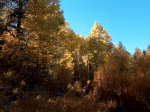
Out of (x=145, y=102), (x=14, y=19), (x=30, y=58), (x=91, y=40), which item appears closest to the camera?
(x=145, y=102)

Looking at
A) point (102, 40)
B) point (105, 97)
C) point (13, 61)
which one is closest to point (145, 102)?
point (105, 97)

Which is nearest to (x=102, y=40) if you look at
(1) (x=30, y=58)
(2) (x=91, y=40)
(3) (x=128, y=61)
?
(2) (x=91, y=40)

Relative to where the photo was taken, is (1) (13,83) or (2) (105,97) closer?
(1) (13,83)

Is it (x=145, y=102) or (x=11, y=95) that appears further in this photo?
(x=145, y=102)

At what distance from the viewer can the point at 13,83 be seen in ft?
23.4

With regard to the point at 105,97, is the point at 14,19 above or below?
above

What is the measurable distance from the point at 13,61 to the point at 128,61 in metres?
8.87

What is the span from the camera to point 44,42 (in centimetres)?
815

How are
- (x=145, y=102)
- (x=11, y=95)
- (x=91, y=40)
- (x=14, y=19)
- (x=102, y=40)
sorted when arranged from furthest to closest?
(x=102, y=40) → (x=91, y=40) → (x=14, y=19) → (x=145, y=102) → (x=11, y=95)

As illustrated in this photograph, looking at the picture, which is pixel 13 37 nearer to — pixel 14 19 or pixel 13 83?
pixel 14 19

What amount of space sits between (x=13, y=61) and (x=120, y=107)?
8522mm

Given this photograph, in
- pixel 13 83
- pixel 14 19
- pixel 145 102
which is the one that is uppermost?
pixel 14 19

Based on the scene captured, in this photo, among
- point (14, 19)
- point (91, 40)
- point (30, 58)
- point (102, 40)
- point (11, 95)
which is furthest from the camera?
point (102, 40)

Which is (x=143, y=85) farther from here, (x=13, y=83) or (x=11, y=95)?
(x=13, y=83)
